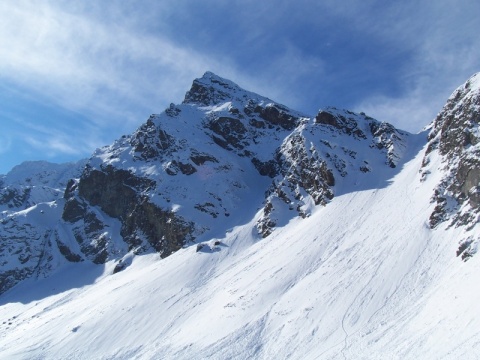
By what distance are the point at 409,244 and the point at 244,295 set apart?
17837 millimetres

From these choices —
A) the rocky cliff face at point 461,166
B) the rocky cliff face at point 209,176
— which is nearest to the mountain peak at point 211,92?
the rocky cliff face at point 209,176

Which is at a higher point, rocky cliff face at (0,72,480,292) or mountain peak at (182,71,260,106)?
mountain peak at (182,71,260,106)

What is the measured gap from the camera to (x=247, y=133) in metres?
105

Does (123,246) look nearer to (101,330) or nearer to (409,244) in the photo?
(101,330)

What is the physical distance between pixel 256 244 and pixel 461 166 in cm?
3005

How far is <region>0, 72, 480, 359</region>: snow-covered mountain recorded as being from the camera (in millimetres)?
38031

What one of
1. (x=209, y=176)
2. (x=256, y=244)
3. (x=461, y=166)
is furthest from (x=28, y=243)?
(x=461, y=166)

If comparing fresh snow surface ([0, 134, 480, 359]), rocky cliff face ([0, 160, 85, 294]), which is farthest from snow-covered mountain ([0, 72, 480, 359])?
rocky cliff face ([0, 160, 85, 294])

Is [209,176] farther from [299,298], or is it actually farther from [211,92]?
[299,298]

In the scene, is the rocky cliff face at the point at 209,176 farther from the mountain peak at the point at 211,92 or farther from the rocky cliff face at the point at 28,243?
the mountain peak at the point at 211,92

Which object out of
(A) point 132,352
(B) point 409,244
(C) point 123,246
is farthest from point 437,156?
(C) point 123,246

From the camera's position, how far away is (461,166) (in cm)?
4734

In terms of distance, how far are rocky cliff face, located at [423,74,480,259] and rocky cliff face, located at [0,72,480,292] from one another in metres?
0.30

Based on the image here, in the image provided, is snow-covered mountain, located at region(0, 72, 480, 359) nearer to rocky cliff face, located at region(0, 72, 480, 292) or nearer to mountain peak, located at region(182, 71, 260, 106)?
rocky cliff face, located at region(0, 72, 480, 292)
